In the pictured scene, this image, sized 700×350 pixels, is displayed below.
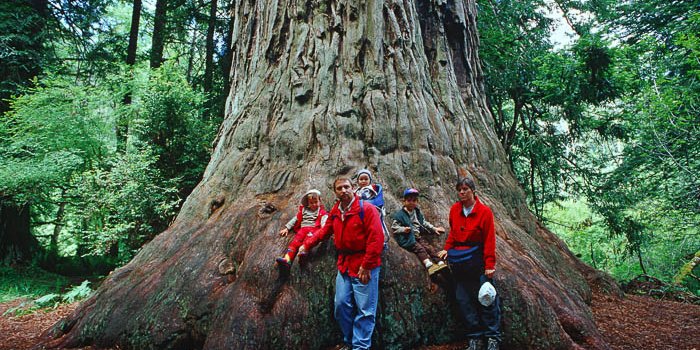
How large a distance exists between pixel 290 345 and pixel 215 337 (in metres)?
0.66

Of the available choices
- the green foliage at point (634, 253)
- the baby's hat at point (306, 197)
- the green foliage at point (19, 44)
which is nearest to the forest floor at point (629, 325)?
the baby's hat at point (306, 197)

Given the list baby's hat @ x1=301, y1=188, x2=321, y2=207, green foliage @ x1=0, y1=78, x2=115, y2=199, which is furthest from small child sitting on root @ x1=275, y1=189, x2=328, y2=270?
green foliage @ x1=0, y1=78, x2=115, y2=199

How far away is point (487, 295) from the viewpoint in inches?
137

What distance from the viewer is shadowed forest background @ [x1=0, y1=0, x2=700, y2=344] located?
24.8 ft

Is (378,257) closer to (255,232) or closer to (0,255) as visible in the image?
(255,232)

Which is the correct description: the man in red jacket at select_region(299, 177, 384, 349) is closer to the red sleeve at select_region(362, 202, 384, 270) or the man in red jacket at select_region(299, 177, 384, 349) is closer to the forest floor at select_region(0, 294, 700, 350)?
the red sleeve at select_region(362, 202, 384, 270)

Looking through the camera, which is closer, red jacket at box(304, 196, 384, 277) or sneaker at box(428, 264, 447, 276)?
red jacket at box(304, 196, 384, 277)

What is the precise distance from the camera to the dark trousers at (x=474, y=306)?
3.57 meters

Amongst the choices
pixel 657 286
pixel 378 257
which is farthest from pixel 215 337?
pixel 657 286

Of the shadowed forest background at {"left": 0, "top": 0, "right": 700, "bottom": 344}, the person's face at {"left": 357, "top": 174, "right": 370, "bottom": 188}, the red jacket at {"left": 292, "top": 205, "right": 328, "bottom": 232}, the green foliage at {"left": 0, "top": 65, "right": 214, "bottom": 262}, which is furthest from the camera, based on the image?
the green foliage at {"left": 0, "top": 65, "right": 214, "bottom": 262}

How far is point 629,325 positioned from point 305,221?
4147mm

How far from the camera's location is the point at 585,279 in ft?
20.5

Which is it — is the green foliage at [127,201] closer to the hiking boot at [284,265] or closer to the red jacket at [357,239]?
the hiking boot at [284,265]

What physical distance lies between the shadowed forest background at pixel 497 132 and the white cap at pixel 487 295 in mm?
5322
